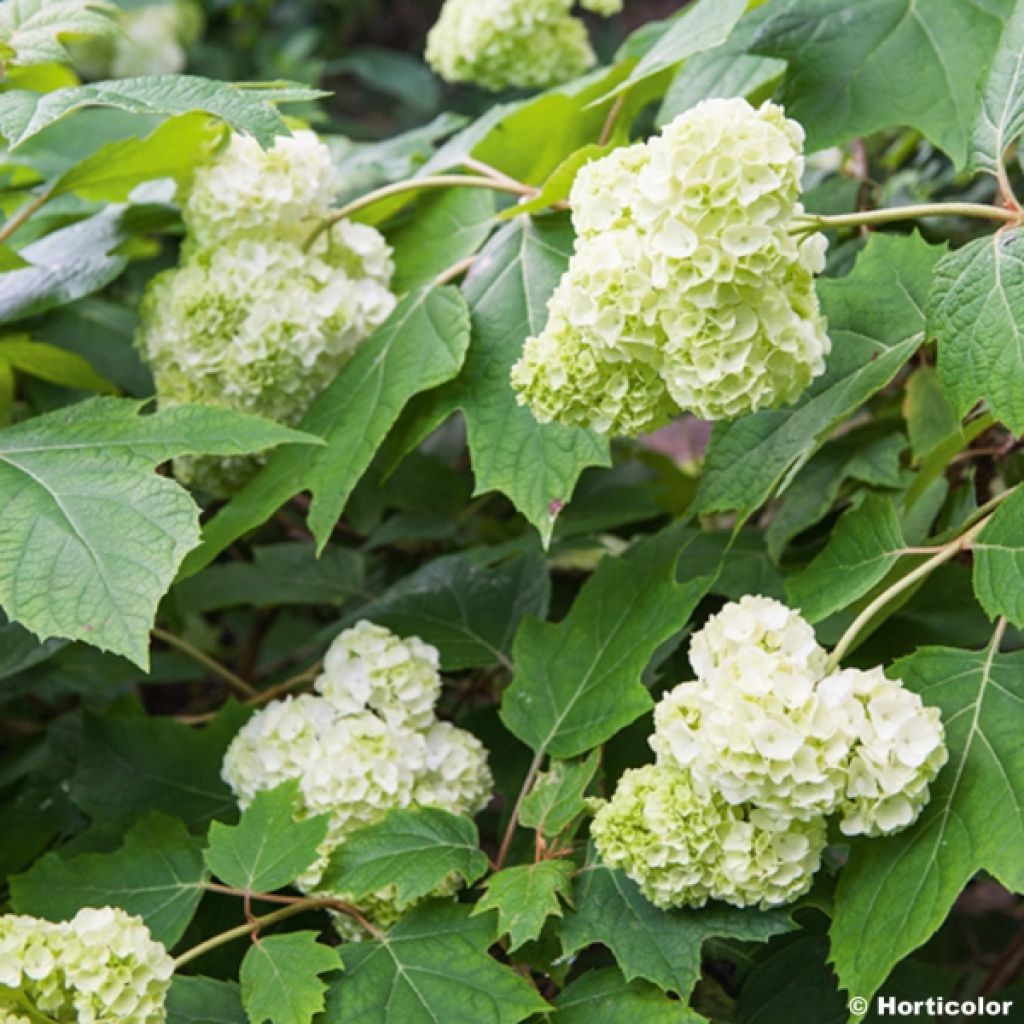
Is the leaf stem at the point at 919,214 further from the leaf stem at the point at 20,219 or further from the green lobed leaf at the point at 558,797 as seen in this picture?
the leaf stem at the point at 20,219

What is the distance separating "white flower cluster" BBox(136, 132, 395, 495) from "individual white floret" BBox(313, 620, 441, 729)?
0.35 m

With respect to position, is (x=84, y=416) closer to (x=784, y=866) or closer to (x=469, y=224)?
(x=469, y=224)

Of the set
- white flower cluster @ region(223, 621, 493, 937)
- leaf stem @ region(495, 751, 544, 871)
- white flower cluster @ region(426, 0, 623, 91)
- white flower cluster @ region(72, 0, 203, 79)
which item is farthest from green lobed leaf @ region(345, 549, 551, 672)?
white flower cluster @ region(72, 0, 203, 79)

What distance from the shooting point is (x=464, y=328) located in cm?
174

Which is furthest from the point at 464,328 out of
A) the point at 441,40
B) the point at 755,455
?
the point at 441,40

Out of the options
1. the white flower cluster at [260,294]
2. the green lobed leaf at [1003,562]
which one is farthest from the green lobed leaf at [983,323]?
the white flower cluster at [260,294]

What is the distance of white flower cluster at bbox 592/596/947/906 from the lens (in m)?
1.26

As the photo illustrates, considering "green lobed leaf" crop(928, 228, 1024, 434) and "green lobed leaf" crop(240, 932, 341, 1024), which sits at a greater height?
"green lobed leaf" crop(928, 228, 1024, 434)

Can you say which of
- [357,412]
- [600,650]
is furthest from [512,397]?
[600,650]

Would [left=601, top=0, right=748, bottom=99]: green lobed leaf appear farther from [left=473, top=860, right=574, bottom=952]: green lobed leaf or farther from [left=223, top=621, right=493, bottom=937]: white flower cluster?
[left=473, top=860, right=574, bottom=952]: green lobed leaf

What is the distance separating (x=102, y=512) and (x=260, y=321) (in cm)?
42

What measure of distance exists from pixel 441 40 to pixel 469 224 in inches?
35.1

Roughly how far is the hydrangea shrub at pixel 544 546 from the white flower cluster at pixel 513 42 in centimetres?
31

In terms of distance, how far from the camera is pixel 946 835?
1327mm
